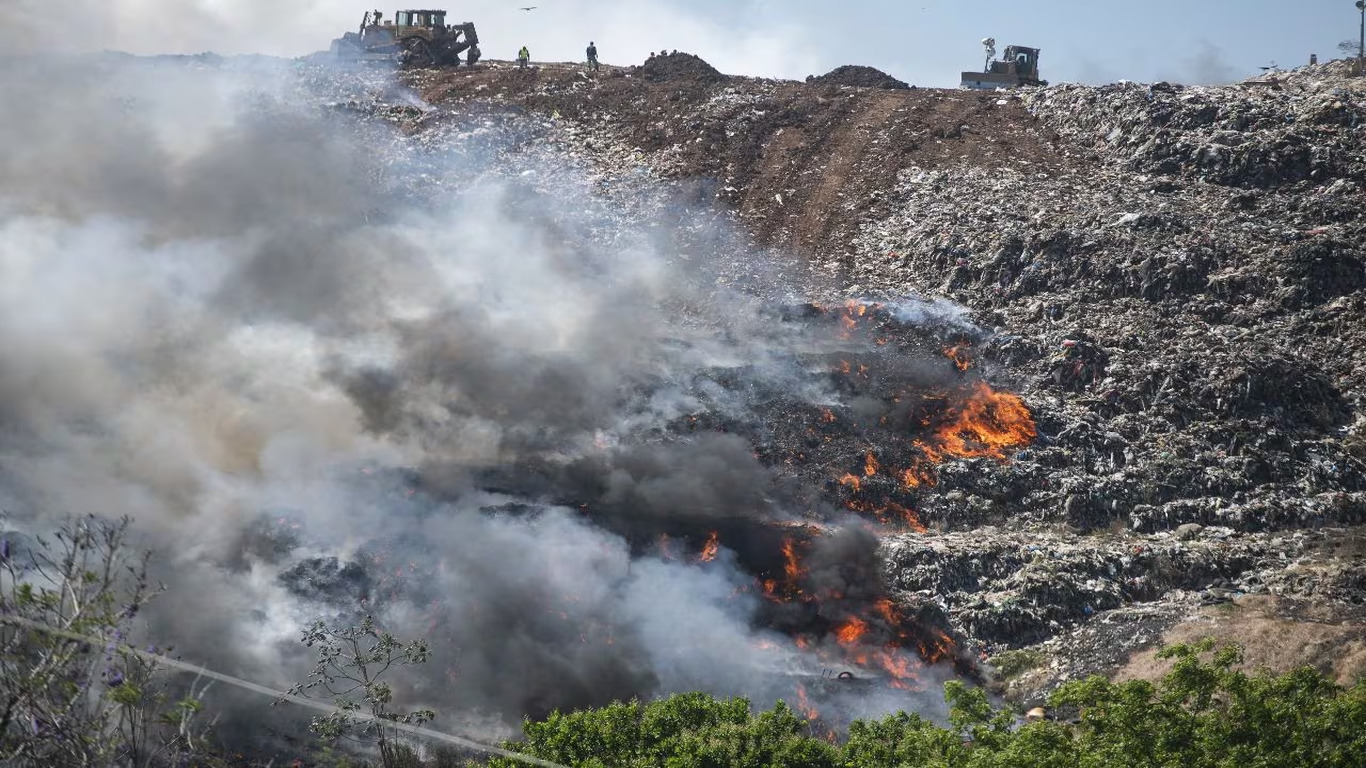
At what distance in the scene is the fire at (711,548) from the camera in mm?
19406

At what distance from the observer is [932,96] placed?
Result: 35.8m

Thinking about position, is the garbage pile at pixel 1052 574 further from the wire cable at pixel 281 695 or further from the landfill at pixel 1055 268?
the wire cable at pixel 281 695

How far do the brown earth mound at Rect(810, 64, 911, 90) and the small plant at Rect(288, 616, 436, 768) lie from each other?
27299 millimetres

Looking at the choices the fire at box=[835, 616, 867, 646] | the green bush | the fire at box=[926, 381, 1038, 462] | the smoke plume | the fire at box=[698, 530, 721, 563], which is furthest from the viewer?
the fire at box=[926, 381, 1038, 462]

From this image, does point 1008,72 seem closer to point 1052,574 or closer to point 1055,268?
point 1055,268

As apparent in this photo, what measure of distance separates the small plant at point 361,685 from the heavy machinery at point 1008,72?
28254mm

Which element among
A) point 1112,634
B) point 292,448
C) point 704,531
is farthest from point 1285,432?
point 292,448

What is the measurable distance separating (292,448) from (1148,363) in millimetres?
16510

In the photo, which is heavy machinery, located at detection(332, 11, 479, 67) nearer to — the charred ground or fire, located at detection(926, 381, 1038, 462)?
the charred ground

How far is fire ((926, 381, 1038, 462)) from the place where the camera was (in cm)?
2205

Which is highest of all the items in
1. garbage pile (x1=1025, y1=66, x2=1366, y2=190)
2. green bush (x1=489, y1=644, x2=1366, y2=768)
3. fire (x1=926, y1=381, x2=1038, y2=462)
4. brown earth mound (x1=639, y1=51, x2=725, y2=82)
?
brown earth mound (x1=639, y1=51, x2=725, y2=82)

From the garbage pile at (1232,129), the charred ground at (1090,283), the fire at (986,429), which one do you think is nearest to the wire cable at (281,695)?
the charred ground at (1090,283)

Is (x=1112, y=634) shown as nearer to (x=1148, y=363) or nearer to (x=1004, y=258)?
(x=1148, y=363)

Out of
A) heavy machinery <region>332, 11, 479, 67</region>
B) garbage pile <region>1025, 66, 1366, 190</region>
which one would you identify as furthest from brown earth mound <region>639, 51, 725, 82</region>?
garbage pile <region>1025, 66, 1366, 190</region>
